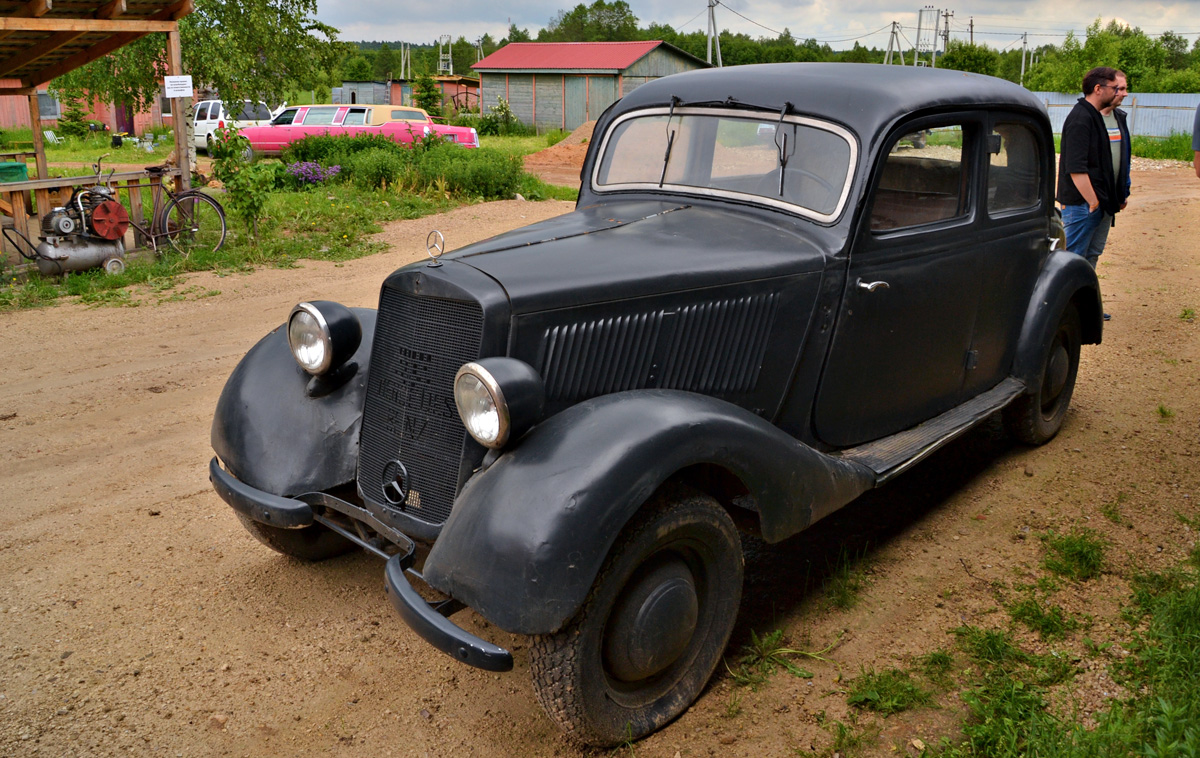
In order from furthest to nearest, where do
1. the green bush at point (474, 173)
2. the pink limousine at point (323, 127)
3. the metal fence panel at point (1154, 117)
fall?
1. the metal fence panel at point (1154, 117)
2. the pink limousine at point (323, 127)
3. the green bush at point (474, 173)

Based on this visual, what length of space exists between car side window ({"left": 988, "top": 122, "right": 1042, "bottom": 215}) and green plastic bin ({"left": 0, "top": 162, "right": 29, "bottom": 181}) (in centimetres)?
922

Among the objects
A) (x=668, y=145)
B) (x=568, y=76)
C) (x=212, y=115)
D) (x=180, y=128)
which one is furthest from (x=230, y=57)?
(x=668, y=145)

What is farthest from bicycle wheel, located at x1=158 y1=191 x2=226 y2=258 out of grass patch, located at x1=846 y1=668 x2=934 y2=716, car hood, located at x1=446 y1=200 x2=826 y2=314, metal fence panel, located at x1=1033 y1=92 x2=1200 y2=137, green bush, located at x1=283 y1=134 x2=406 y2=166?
metal fence panel, located at x1=1033 y1=92 x2=1200 y2=137

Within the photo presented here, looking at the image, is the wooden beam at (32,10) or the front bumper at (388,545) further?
the wooden beam at (32,10)

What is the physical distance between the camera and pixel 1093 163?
629 cm

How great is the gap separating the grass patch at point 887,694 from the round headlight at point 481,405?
1402 millimetres

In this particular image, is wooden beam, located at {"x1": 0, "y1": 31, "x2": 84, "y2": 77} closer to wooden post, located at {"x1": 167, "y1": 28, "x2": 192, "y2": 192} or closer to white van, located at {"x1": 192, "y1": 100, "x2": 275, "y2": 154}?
wooden post, located at {"x1": 167, "y1": 28, "x2": 192, "y2": 192}

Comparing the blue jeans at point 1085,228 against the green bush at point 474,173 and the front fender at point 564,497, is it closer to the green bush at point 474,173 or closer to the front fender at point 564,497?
the front fender at point 564,497

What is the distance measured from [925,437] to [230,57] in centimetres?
2103

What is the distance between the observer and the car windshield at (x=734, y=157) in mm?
3338

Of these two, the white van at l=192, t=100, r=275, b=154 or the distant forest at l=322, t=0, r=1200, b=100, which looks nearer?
the white van at l=192, t=100, r=275, b=154

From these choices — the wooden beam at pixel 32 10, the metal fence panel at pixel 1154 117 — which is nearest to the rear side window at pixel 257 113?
the wooden beam at pixel 32 10

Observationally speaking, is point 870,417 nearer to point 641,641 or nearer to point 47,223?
point 641,641

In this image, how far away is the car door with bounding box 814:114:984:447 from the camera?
3.34 meters
